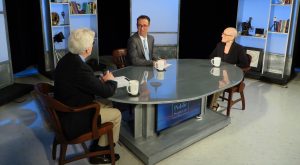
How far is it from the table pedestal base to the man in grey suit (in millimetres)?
796

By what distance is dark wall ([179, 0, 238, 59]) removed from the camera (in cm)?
607

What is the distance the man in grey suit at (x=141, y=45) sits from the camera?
338 cm

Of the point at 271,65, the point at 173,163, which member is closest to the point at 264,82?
the point at 271,65

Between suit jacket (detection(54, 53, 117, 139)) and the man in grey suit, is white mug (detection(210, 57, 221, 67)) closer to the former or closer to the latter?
the man in grey suit

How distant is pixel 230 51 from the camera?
12.2 feet

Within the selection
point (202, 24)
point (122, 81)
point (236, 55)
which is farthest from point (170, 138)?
point (202, 24)

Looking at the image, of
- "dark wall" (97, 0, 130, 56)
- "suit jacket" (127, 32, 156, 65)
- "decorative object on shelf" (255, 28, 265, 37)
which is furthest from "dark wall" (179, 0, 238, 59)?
"suit jacket" (127, 32, 156, 65)

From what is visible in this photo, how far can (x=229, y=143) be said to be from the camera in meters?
3.05

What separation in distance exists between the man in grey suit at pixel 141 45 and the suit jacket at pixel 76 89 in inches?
45.4

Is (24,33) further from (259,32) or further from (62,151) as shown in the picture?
(259,32)

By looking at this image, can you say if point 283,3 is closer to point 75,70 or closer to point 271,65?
point 271,65

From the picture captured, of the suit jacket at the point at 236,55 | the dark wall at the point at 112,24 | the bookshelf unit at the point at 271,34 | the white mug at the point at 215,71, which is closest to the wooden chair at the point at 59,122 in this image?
the white mug at the point at 215,71

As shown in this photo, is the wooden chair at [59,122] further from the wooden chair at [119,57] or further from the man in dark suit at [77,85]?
the wooden chair at [119,57]

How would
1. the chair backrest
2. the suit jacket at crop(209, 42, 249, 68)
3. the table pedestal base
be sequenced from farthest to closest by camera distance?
1. the suit jacket at crop(209, 42, 249, 68)
2. the table pedestal base
3. the chair backrest
